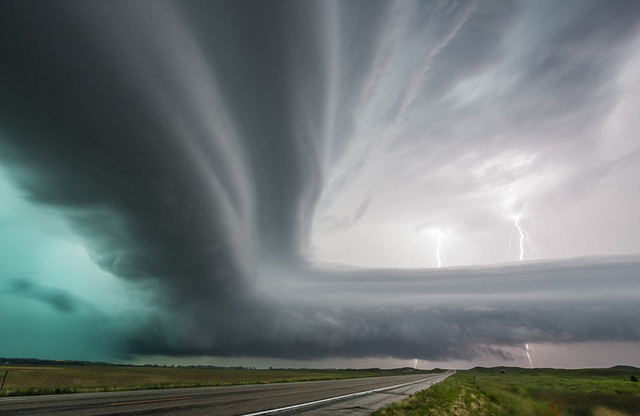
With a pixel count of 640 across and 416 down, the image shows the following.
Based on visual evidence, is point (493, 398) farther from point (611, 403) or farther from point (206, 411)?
point (206, 411)

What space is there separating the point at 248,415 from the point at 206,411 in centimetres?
229

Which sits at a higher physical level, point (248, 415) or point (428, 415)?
point (248, 415)

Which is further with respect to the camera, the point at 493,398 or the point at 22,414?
the point at 493,398

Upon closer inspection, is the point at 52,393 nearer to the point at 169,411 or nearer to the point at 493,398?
the point at 169,411

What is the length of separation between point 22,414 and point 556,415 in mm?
37060

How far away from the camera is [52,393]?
66.4 feet

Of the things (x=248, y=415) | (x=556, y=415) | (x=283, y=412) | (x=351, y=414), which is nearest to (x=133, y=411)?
(x=248, y=415)

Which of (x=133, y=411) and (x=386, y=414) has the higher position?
(x=133, y=411)

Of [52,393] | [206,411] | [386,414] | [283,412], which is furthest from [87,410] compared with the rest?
[386,414]

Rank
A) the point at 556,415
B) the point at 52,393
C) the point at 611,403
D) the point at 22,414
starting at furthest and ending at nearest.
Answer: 1. the point at 611,403
2. the point at 556,415
3. the point at 52,393
4. the point at 22,414

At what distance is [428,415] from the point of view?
16.3 metres

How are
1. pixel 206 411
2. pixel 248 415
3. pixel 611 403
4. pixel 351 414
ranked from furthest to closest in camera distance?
1. pixel 611 403
2. pixel 351 414
3. pixel 206 411
4. pixel 248 415

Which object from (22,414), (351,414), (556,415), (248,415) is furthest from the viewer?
(556,415)

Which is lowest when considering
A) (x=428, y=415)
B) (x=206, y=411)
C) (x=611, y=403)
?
(x=611, y=403)
